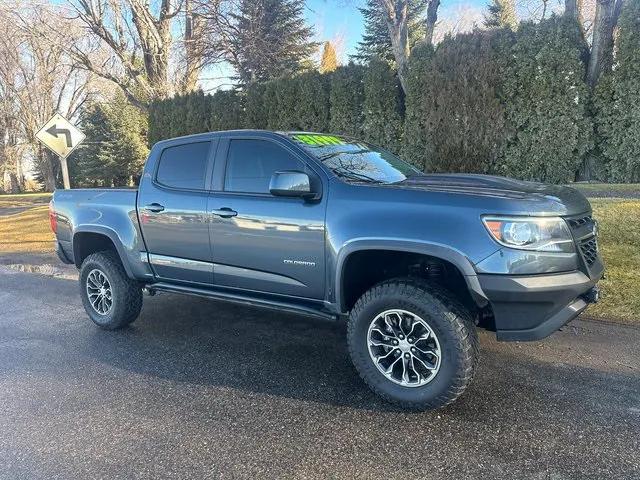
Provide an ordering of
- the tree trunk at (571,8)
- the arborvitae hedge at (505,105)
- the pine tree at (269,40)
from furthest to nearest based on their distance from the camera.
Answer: the pine tree at (269,40) < the tree trunk at (571,8) < the arborvitae hedge at (505,105)

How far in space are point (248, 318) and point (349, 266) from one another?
2140mm

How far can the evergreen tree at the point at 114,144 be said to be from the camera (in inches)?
1278

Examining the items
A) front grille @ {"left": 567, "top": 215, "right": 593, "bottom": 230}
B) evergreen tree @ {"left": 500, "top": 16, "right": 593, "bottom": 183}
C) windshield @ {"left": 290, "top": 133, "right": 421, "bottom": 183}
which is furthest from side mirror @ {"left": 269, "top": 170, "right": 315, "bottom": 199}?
evergreen tree @ {"left": 500, "top": 16, "right": 593, "bottom": 183}

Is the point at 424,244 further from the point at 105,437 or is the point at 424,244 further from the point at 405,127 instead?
the point at 405,127

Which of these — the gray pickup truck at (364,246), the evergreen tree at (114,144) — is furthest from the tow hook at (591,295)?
the evergreen tree at (114,144)

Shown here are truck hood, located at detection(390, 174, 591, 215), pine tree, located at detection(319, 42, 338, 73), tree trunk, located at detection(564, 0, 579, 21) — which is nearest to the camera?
truck hood, located at detection(390, 174, 591, 215)

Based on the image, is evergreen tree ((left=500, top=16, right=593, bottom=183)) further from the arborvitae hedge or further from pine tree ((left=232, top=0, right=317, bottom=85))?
pine tree ((left=232, top=0, right=317, bottom=85))

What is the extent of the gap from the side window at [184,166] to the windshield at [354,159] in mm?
949

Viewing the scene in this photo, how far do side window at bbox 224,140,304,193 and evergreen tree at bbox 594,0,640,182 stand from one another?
8.03 m

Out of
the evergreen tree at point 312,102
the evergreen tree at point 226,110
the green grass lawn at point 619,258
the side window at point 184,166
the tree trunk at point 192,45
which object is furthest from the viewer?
the tree trunk at point 192,45

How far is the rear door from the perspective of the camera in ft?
14.2

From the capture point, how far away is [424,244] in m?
Answer: 3.12

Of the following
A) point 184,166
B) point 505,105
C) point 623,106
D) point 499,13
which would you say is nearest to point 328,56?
point 499,13

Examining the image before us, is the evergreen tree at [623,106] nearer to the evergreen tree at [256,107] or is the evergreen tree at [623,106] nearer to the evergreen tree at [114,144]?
the evergreen tree at [256,107]
